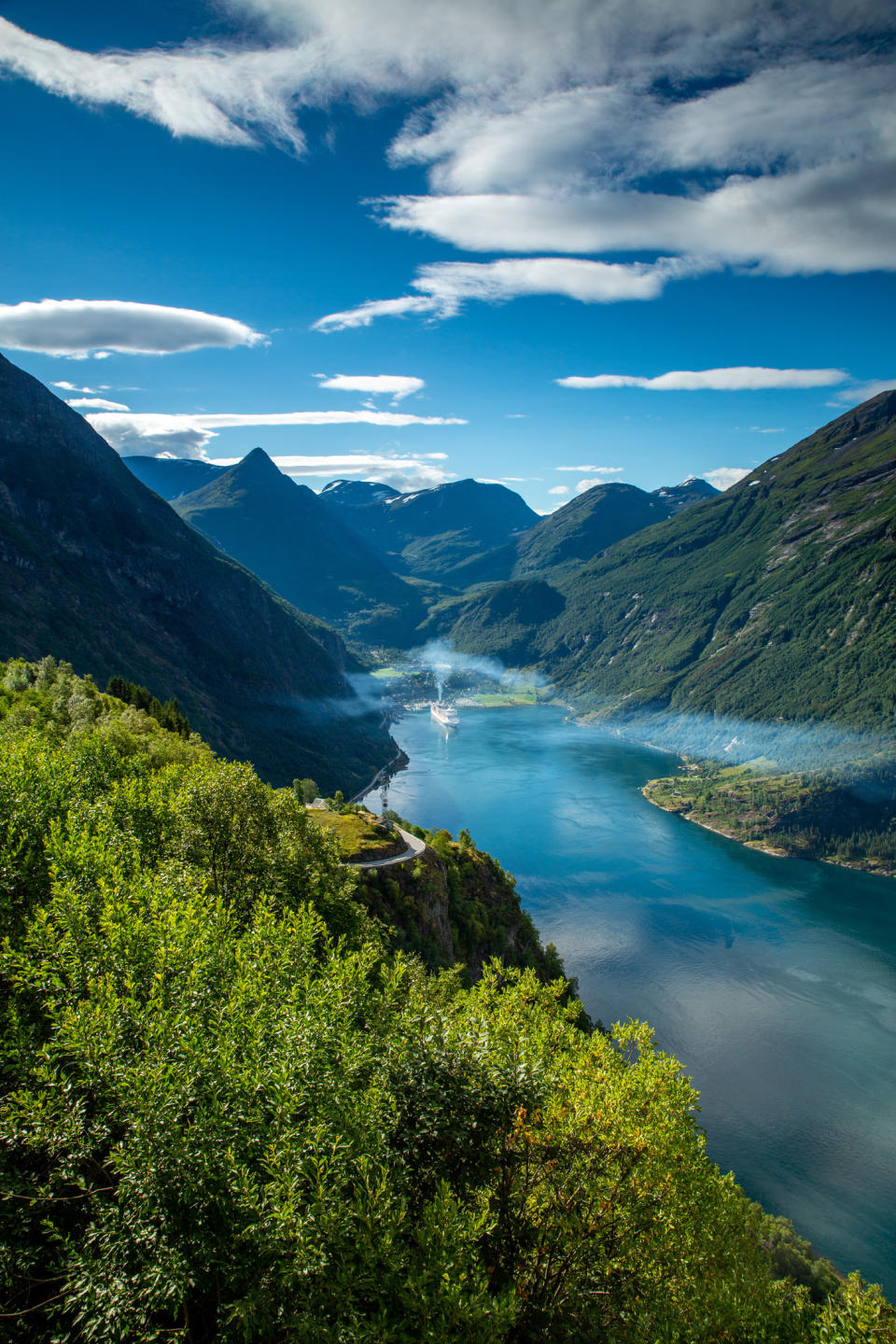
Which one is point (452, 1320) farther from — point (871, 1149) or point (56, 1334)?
point (871, 1149)

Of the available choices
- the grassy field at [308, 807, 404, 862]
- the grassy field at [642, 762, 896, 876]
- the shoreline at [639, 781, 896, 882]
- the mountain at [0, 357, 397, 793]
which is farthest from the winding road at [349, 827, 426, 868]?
the grassy field at [642, 762, 896, 876]

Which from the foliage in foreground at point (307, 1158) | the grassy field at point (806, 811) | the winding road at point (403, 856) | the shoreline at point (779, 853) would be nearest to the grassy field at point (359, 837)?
the winding road at point (403, 856)

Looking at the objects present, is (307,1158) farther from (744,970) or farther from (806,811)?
(806,811)

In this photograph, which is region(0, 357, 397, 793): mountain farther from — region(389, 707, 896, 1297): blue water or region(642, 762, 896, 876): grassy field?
region(642, 762, 896, 876): grassy field

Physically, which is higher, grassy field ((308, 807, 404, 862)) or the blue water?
grassy field ((308, 807, 404, 862))

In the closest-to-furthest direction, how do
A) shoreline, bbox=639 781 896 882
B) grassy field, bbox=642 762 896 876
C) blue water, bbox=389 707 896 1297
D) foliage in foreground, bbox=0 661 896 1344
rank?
1. foliage in foreground, bbox=0 661 896 1344
2. blue water, bbox=389 707 896 1297
3. shoreline, bbox=639 781 896 882
4. grassy field, bbox=642 762 896 876

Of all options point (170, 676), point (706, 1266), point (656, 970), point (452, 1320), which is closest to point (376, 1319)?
point (452, 1320)

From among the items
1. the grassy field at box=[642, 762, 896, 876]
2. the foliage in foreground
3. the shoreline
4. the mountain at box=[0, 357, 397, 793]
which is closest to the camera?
the foliage in foreground

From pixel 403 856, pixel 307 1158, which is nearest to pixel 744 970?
pixel 403 856
